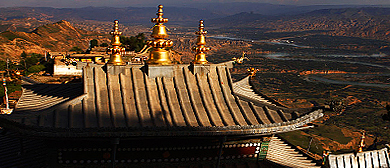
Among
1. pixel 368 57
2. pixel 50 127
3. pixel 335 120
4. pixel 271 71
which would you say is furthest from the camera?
pixel 368 57

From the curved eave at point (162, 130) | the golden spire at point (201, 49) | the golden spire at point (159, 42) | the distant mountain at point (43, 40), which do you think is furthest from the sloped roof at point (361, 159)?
the distant mountain at point (43, 40)

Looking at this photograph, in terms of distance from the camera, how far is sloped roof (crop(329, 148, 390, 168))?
8.03 metres

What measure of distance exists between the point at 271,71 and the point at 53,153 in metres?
124

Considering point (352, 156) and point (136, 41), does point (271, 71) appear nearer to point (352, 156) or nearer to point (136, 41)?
point (136, 41)

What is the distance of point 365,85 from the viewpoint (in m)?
110

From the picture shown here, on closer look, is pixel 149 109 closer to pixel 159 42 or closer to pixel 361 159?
pixel 159 42

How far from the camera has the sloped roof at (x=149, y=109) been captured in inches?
332

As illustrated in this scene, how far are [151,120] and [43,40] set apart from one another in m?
139

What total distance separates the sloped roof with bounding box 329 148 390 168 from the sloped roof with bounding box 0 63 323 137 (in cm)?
156

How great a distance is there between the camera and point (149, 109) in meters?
9.75

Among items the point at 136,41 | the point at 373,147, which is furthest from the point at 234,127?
the point at 136,41

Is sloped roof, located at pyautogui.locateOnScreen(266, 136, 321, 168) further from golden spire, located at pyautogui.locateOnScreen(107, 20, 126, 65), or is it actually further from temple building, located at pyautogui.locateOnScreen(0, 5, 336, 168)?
golden spire, located at pyautogui.locateOnScreen(107, 20, 126, 65)

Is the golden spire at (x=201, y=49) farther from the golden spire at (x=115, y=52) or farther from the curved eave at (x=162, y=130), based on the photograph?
the curved eave at (x=162, y=130)

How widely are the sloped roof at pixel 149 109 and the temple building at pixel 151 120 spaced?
0.09 ft
